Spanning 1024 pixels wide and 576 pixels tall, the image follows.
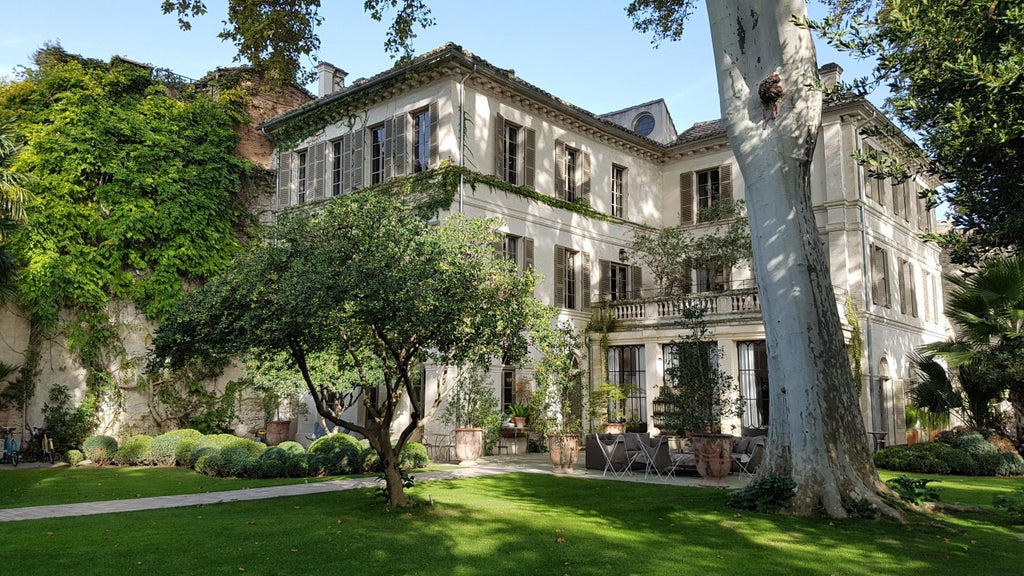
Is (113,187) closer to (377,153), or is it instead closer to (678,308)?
(377,153)

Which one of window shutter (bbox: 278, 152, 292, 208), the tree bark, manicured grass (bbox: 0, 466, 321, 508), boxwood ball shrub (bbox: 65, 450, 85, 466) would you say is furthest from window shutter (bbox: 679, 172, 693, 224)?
boxwood ball shrub (bbox: 65, 450, 85, 466)

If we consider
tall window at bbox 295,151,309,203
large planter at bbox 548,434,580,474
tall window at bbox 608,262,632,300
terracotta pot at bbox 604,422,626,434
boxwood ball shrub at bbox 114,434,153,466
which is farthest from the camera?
tall window at bbox 608,262,632,300

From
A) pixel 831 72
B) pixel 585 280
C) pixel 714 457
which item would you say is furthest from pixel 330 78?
pixel 714 457

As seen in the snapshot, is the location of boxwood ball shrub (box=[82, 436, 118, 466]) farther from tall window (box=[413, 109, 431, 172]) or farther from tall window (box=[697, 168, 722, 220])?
tall window (box=[697, 168, 722, 220])

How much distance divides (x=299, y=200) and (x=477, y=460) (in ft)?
35.5

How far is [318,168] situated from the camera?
73.6ft

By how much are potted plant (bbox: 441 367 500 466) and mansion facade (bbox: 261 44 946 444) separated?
110cm

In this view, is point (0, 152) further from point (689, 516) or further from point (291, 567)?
point (689, 516)

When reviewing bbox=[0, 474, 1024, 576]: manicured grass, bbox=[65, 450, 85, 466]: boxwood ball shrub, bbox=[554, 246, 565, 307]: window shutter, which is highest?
bbox=[554, 246, 565, 307]: window shutter

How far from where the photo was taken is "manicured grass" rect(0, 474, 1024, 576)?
6383 mm

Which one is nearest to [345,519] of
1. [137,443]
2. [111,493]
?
[111,493]

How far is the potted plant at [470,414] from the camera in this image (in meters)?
16.2

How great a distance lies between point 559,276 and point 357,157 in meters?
6.64

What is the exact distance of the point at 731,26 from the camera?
32.2 feet
